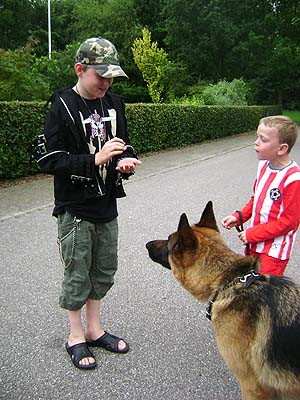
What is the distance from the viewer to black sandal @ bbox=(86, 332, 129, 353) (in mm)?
→ 3357

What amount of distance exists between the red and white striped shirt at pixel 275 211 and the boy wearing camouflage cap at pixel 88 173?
3.10 feet

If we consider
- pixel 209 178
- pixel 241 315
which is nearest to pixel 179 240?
pixel 241 315

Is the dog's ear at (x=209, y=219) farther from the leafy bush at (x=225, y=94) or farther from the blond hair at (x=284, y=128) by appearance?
the leafy bush at (x=225, y=94)

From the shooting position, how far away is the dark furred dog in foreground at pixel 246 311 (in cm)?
228

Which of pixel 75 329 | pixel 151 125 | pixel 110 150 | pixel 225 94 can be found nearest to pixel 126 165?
pixel 110 150

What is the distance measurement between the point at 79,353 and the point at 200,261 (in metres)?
1.34

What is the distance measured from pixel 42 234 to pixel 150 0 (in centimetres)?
4303

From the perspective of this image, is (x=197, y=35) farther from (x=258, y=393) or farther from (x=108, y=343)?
(x=258, y=393)

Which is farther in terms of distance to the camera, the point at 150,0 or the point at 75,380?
the point at 150,0

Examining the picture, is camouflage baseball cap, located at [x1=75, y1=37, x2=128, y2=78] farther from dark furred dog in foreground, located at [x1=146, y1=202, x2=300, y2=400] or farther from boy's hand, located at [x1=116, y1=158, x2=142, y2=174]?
dark furred dog in foreground, located at [x1=146, y1=202, x2=300, y2=400]

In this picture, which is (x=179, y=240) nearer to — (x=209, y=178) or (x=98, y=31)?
(x=209, y=178)

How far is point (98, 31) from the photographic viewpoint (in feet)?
146

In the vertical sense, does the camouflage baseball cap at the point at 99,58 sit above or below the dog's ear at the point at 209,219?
above

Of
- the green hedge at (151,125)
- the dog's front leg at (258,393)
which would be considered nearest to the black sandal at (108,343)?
the dog's front leg at (258,393)
